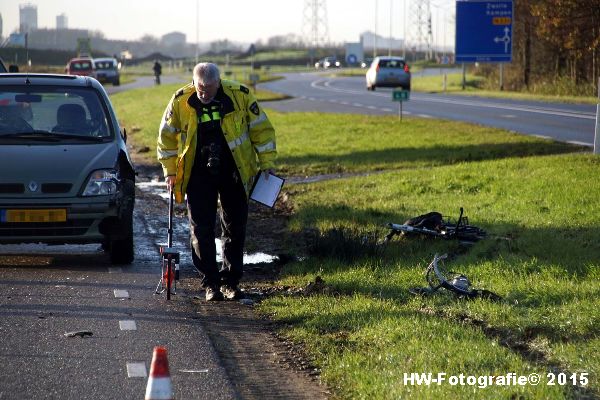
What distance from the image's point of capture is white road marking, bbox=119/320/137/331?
8.23m

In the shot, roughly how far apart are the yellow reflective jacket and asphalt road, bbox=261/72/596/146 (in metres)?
14.4

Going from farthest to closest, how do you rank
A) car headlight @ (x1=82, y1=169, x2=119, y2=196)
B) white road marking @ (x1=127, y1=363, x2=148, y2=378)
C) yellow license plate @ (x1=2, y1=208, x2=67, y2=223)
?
car headlight @ (x1=82, y1=169, x2=119, y2=196), yellow license plate @ (x1=2, y1=208, x2=67, y2=223), white road marking @ (x1=127, y1=363, x2=148, y2=378)

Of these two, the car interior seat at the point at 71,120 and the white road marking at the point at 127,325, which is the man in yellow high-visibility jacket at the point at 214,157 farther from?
the car interior seat at the point at 71,120

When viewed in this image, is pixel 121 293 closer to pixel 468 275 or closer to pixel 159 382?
pixel 468 275

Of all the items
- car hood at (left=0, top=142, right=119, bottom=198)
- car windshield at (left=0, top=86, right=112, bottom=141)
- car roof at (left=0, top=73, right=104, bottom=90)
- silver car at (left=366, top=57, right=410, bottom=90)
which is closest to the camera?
car hood at (left=0, top=142, right=119, bottom=198)

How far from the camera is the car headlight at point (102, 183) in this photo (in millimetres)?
10734

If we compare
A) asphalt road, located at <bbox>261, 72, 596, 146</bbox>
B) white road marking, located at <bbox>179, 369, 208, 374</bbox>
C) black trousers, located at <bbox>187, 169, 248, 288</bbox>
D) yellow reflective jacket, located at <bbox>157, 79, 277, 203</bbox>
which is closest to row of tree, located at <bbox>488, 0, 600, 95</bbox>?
asphalt road, located at <bbox>261, 72, 596, 146</bbox>

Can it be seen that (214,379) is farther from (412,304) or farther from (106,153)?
(106,153)

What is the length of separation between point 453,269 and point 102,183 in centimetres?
334

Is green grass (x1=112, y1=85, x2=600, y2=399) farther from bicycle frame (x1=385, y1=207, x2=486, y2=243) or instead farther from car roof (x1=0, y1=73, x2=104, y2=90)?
car roof (x1=0, y1=73, x2=104, y2=90)

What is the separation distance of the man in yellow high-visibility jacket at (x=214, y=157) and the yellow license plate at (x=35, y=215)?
1495mm

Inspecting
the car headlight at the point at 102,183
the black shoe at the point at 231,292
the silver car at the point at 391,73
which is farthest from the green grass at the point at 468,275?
the silver car at the point at 391,73

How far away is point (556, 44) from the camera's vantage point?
2057 inches

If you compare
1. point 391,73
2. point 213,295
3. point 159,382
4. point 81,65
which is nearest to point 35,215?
point 213,295
